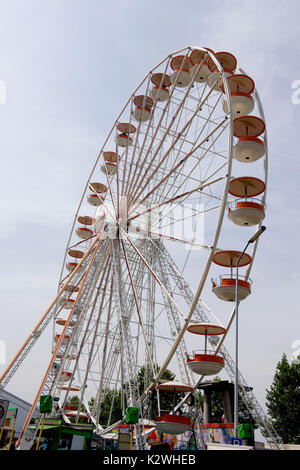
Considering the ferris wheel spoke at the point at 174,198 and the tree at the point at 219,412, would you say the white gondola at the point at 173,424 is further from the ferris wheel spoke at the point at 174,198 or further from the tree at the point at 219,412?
the tree at the point at 219,412

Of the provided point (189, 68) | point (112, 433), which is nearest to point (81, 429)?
point (112, 433)

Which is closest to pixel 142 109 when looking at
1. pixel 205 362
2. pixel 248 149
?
pixel 248 149

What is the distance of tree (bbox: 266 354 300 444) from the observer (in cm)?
3416

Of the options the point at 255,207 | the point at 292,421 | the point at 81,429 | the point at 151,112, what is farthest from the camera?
the point at 292,421

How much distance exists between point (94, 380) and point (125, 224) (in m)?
9.82

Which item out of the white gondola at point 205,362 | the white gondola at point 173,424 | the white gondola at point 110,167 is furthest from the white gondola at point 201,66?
the white gondola at point 173,424

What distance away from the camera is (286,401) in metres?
35.1

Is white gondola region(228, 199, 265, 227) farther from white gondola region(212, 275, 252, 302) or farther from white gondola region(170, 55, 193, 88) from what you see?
Answer: white gondola region(170, 55, 193, 88)

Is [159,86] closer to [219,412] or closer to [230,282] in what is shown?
[230,282]

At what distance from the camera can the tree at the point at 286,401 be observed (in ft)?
112

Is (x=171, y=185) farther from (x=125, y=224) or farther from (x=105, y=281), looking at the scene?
(x=105, y=281)

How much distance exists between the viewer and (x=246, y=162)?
1881 centimetres

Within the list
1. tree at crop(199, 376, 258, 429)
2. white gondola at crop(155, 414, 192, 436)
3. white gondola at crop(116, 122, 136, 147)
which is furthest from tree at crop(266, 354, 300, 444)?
white gondola at crop(116, 122, 136, 147)

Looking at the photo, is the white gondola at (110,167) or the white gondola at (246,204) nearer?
the white gondola at (246,204)
